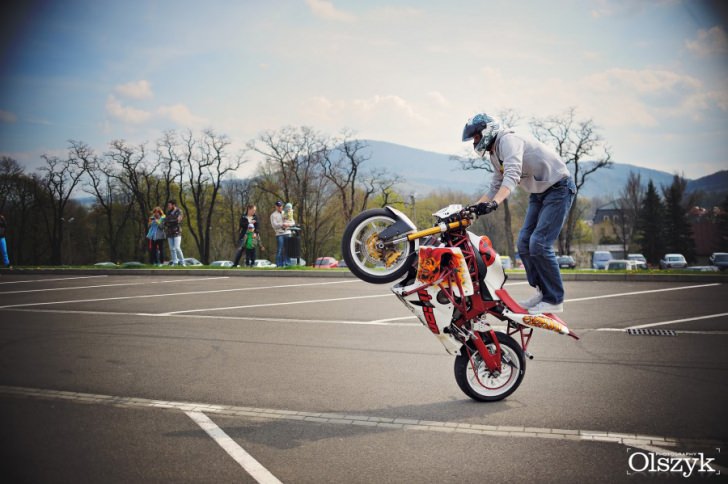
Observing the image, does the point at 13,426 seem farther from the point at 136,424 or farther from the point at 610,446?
the point at 610,446

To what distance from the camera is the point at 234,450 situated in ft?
14.6

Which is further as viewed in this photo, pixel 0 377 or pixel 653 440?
pixel 0 377

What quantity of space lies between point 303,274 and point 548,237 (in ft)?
51.0

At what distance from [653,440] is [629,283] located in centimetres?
1381

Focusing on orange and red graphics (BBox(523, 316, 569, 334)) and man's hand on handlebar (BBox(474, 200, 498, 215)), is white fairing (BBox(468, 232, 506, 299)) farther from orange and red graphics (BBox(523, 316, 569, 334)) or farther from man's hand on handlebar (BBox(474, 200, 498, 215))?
orange and red graphics (BBox(523, 316, 569, 334))

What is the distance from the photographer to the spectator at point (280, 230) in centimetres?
2242

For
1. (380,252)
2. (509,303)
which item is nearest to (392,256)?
(380,252)

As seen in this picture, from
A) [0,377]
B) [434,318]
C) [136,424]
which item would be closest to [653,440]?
[434,318]

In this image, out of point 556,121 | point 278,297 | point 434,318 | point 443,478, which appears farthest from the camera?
point 556,121

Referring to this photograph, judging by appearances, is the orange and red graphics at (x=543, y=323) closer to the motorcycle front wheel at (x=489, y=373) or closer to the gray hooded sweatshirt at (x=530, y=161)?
the motorcycle front wheel at (x=489, y=373)

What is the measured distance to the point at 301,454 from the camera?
4359 mm

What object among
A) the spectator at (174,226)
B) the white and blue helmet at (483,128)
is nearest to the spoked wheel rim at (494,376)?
the white and blue helmet at (483,128)

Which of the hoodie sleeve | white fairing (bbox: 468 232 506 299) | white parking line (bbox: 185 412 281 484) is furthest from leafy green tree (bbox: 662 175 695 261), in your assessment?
white parking line (bbox: 185 412 281 484)

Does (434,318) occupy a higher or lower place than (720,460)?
higher
